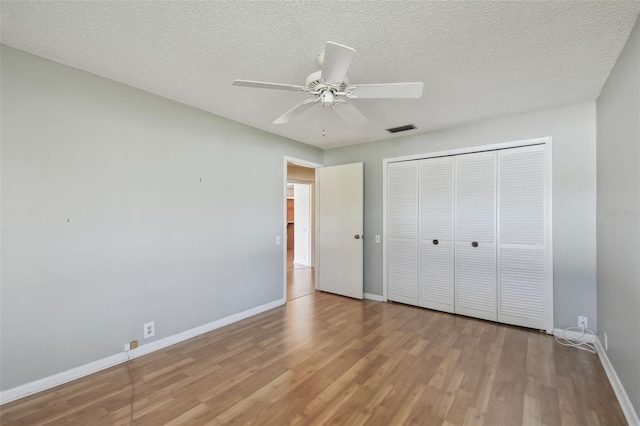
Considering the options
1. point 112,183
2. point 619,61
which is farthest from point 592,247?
point 112,183

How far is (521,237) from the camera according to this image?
3.21m

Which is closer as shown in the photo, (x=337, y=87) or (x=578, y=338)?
(x=337, y=87)

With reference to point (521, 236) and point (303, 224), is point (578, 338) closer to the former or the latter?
point (521, 236)

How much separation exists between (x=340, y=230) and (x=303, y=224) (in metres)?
2.89

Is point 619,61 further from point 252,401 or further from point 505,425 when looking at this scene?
point 252,401

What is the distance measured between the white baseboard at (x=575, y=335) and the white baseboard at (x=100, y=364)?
354 centimetres

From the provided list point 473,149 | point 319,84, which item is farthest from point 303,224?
point 319,84

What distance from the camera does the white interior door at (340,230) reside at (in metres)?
4.44

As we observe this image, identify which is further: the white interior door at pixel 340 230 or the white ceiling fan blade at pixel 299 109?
the white interior door at pixel 340 230

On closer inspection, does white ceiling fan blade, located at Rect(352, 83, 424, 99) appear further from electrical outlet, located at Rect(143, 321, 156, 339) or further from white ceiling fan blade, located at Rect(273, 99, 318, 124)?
electrical outlet, located at Rect(143, 321, 156, 339)

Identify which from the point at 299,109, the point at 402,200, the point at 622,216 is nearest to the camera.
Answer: the point at 622,216

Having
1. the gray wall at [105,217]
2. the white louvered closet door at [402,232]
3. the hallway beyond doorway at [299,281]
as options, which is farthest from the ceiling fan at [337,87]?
the hallway beyond doorway at [299,281]

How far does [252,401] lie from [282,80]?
2.49m

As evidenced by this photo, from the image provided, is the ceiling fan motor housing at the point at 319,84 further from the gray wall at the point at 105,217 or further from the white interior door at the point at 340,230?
the white interior door at the point at 340,230
